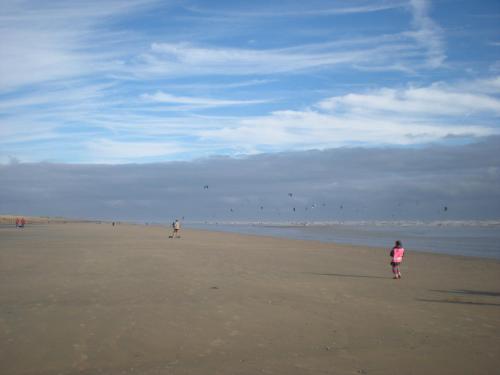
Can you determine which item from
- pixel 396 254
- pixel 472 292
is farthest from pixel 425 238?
pixel 472 292

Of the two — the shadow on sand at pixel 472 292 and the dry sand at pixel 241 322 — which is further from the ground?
the shadow on sand at pixel 472 292

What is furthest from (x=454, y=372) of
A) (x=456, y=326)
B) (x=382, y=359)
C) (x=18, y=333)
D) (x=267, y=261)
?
(x=267, y=261)

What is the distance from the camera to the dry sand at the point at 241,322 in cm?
786

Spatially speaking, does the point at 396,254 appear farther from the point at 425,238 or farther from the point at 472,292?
the point at 425,238

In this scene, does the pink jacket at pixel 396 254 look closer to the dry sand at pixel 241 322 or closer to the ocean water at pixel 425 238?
the dry sand at pixel 241 322

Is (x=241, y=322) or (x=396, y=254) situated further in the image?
(x=396, y=254)

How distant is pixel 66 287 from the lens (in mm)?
14695

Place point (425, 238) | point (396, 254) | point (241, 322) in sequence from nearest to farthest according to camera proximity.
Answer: point (241, 322), point (396, 254), point (425, 238)

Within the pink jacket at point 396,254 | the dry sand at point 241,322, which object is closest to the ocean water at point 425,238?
the pink jacket at point 396,254

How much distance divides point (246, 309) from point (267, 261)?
500 inches

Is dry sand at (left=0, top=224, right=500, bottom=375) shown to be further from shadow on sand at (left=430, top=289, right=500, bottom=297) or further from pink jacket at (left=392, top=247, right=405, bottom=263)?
pink jacket at (left=392, top=247, right=405, bottom=263)

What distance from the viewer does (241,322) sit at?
10.5 metres

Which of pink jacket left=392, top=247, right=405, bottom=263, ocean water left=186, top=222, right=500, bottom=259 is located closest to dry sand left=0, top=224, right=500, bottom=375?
pink jacket left=392, top=247, right=405, bottom=263

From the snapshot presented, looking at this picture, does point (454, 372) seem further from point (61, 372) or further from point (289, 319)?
point (61, 372)
